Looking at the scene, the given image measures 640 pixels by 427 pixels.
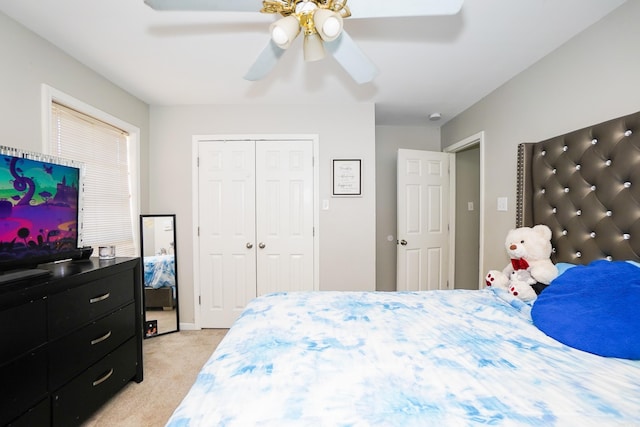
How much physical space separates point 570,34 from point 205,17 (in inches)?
92.0

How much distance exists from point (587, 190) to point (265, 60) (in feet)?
6.69

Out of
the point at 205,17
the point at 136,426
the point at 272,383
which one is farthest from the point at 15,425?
the point at 205,17

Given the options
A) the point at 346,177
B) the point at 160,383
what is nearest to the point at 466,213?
the point at 346,177

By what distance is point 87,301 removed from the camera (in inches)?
59.6

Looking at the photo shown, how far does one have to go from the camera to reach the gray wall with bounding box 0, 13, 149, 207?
4.99 ft

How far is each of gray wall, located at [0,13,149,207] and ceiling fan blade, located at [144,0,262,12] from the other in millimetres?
1241

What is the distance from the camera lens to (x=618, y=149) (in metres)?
1.36

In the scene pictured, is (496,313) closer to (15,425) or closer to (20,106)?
(15,425)

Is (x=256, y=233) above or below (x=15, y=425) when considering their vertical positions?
above

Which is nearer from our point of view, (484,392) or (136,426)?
(484,392)

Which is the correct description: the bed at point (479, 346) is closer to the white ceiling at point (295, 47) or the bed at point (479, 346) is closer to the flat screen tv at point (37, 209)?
the white ceiling at point (295, 47)

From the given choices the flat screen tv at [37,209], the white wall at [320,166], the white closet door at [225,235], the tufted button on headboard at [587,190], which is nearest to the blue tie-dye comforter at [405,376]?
the tufted button on headboard at [587,190]

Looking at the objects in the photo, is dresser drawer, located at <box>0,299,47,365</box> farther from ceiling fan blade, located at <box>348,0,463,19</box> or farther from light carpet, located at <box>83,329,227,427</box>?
ceiling fan blade, located at <box>348,0,463,19</box>

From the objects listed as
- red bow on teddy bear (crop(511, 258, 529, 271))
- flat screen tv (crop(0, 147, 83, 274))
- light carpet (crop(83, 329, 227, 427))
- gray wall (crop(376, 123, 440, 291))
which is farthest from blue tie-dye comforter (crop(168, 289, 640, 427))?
gray wall (crop(376, 123, 440, 291))
